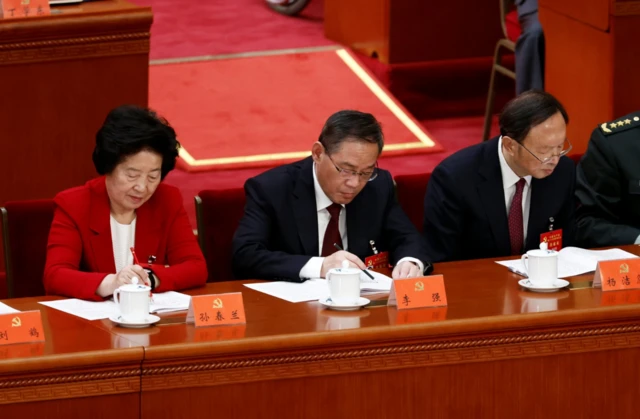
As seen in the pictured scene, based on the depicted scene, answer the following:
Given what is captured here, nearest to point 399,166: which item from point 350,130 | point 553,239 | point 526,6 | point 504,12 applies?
point 526,6

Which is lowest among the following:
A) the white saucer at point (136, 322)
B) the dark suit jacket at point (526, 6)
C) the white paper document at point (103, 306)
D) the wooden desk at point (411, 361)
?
the wooden desk at point (411, 361)

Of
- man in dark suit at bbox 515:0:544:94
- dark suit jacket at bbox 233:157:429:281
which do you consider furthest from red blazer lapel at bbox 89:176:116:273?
man in dark suit at bbox 515:0:544:94

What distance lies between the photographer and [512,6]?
6645 millimetres

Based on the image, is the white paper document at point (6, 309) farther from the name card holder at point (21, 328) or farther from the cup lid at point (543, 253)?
the cup lid at point (543, 253)

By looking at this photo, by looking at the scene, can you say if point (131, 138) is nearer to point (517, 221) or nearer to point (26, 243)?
point (26, 243)

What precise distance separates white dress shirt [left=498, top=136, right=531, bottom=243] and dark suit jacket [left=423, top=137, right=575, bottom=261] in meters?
0.01

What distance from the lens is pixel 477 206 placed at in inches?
155

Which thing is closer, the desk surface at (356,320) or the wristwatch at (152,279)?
the desk surface at (356,320)

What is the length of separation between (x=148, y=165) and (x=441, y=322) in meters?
0.95

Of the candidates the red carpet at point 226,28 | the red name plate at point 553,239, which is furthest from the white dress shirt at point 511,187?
the red carpet at point 226,28

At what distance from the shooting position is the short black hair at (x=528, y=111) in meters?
3.80

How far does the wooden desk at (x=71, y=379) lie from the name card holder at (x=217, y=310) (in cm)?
21

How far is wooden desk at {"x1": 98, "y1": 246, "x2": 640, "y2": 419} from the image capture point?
3.01 meters

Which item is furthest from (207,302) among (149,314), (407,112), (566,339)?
(407,112)
